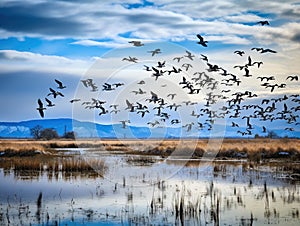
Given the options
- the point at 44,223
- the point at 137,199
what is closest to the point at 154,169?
the point at 137,199

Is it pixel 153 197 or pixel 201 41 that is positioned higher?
pixel 201 41

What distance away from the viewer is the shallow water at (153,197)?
15562 mm

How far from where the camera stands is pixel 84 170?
2808 centimetres

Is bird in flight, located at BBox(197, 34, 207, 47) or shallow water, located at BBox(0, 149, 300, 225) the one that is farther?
bird in flight, located at BBox(197, 34, 207, 47)

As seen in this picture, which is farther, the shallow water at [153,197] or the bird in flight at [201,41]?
the bird in flight at [201,41]

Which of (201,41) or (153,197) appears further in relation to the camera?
(201,41)

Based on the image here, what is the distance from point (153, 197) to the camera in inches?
762

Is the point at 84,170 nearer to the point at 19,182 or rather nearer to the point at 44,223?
the point at 19,182

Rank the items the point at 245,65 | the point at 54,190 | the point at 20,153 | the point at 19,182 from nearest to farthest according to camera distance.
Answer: the point at 54,190 < the point at 19,182 < the point at 245,65 < the point at 20,153

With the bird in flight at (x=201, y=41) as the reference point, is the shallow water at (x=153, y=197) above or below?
below

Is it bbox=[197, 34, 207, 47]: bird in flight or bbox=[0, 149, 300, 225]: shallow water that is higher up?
bbox=[197, 34, 207, 47]: bird in flight

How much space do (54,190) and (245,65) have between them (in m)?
12.6

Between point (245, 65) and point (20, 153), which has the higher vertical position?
point (245, 65)

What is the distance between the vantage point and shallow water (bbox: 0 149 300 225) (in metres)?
15.6
